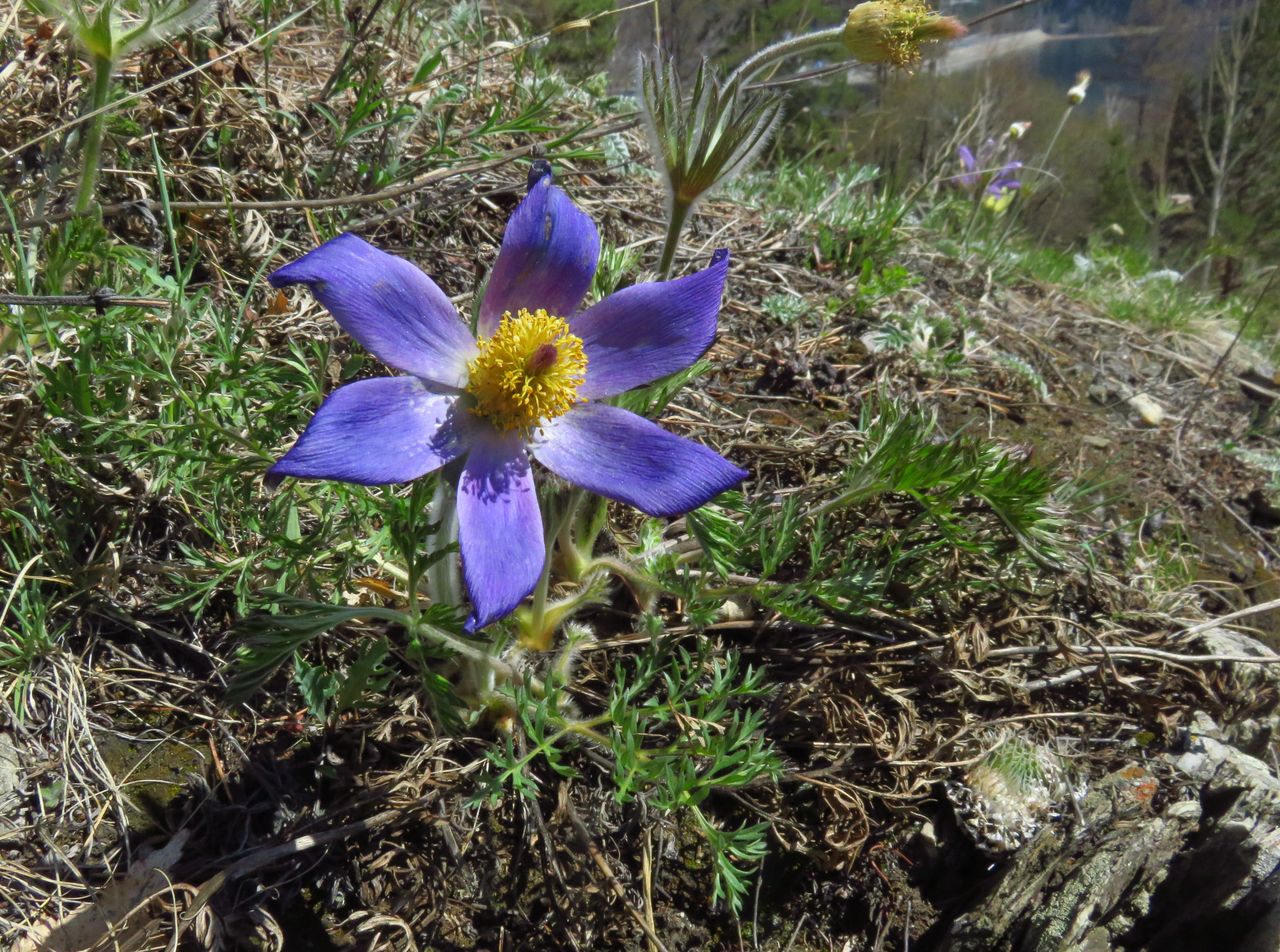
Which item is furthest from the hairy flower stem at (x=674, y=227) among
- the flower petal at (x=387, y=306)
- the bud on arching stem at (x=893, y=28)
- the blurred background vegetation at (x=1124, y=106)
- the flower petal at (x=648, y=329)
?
the blurred background vegetation at (x=1124, y=106)

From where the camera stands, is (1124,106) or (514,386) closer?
(514,386)

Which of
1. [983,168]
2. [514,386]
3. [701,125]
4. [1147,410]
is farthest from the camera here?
[983,168]

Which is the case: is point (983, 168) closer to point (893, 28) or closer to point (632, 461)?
point (893, 28)

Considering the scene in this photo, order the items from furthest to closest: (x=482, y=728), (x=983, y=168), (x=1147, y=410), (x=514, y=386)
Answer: (x=983, y=168) < (x=1147, y=410) < (x=482, y=728) < (x=514, y=386)

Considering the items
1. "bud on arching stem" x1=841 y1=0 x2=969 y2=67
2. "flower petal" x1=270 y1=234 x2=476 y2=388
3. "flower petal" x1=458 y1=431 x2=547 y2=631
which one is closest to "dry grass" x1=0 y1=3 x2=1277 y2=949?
"flower petal" x1=270 y1=234 x2=476 y2=388

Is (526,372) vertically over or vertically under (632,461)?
over

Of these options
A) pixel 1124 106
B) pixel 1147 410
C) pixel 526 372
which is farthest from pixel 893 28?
pixel 1124 106

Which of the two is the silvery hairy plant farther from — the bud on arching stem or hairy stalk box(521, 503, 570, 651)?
hairy stalk box(521, 503, 570, 651)

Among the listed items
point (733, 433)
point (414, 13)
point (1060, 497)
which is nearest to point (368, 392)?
point (733, 433)
